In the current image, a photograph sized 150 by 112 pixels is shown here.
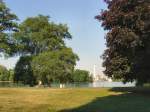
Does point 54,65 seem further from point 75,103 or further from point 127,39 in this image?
point 75,103

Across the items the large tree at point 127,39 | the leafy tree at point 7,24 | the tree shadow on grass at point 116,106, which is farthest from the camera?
the leafy tree at point 7,24

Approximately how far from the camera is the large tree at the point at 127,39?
37469 mm

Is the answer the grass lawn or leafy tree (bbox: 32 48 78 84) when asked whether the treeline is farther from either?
the grass lawn

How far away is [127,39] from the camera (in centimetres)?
3781

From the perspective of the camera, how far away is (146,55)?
37.3 m

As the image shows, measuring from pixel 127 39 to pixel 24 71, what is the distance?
2198 inches

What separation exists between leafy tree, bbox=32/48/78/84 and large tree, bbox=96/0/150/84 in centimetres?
4387

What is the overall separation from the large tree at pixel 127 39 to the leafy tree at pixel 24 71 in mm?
48719

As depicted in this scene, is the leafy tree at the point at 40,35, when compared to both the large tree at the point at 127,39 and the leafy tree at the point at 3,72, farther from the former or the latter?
the large tree at the point at 127,39

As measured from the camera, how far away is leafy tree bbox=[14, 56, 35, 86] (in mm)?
89875

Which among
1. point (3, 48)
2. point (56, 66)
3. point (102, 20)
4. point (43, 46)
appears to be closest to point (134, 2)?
point (102, 20)

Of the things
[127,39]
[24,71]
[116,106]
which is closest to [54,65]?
[24,71]

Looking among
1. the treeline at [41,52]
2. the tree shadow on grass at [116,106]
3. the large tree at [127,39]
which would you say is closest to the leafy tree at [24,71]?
the treeline at [41,52]

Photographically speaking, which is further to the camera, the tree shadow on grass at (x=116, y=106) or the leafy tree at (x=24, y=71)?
the leafy tree at (x=24, y=71)
